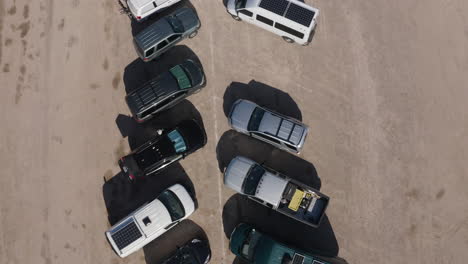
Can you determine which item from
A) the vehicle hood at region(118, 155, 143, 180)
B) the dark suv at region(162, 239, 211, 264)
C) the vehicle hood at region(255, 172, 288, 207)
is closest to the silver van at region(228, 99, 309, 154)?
the vehicle hood at region(255, 172, 288, 207)

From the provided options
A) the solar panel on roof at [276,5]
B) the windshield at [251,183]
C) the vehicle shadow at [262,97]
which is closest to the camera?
the windshield at [251,183]

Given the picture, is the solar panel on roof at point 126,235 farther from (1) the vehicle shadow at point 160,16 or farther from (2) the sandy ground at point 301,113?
(1) the vehicle shadow at point 160,16

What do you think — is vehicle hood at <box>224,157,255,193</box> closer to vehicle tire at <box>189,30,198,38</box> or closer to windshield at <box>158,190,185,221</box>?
windshield at <box>158,190,185,221</box>

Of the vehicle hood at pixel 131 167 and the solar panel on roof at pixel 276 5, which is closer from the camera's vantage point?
the vehicle hood at pixel 131 167

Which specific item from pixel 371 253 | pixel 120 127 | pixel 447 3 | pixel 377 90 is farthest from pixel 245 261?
pixel 447 3

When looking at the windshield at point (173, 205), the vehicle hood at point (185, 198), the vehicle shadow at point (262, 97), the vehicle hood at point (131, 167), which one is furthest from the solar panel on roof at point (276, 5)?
the windshield at point (173, 205)

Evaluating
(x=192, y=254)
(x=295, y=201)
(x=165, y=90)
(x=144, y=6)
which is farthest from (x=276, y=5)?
(x=192, y=254)

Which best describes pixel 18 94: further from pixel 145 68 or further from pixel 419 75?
pixel 419 75
